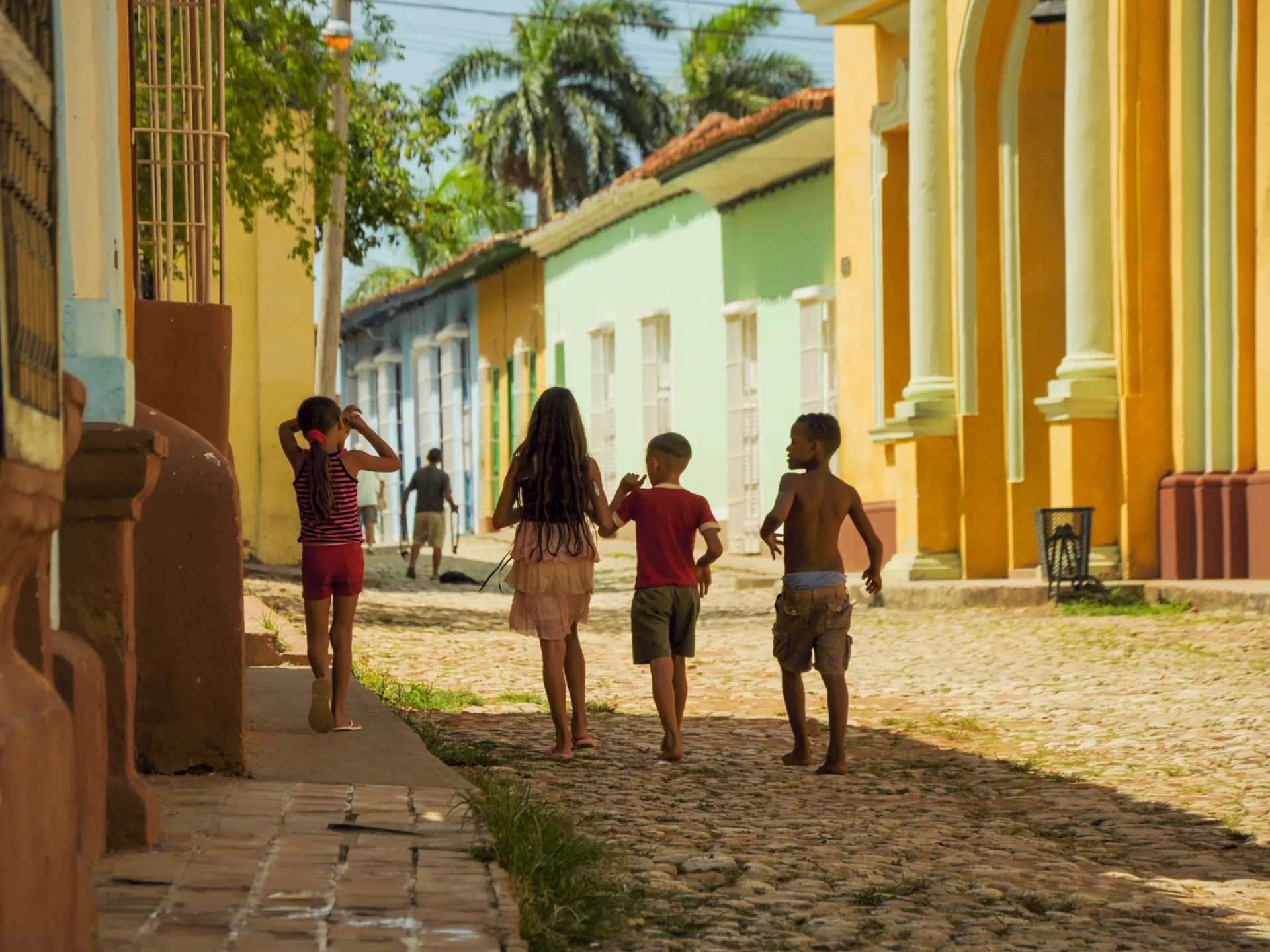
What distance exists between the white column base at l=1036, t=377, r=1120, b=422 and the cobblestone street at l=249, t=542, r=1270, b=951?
1.93 metres

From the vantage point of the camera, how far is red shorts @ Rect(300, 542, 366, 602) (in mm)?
7625

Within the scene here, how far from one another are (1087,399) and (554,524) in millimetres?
8098

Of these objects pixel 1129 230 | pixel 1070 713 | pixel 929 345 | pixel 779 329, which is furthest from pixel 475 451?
pixel 1070 713

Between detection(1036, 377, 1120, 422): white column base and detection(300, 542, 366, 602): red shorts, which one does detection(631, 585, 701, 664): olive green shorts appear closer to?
detection(300, 542, 366, 602): red shorts

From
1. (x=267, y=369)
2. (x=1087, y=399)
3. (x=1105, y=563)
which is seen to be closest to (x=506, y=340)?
(x=267, y=369)

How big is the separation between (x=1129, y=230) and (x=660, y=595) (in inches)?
320

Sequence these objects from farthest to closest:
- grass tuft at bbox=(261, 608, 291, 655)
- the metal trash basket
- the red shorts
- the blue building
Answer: the blue building, the metal trash basket, grass tuft at bbox=(261, 608, 291, 655), the red shorts

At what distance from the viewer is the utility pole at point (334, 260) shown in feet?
60.5

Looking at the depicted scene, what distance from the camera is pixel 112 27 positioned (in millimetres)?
5562

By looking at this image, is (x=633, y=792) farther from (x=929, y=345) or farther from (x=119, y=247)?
(x=929, y=345)

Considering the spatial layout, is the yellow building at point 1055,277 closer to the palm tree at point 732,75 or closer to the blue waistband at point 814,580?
the blue waistband at point 814,580

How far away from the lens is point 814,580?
7.51m

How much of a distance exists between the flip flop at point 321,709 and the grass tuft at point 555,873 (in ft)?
5.81

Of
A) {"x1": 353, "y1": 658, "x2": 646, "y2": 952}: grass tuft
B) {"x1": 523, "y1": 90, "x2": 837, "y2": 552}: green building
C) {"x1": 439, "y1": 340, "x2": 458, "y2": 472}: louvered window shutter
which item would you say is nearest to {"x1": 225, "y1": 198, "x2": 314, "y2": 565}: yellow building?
{"x1": 523, "y1": 90, "x2": 837, "y2": 552}: green building
